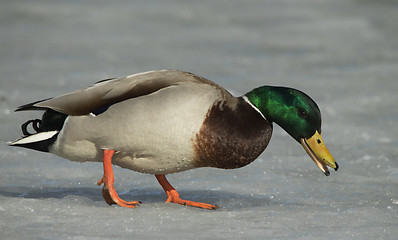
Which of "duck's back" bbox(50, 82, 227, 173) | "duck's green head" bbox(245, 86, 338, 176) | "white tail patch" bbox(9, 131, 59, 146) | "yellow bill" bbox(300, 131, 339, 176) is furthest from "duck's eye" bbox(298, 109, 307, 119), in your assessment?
"white tail patch" bbox(9, 131, 59, 146)

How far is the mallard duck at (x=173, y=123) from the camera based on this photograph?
378cm

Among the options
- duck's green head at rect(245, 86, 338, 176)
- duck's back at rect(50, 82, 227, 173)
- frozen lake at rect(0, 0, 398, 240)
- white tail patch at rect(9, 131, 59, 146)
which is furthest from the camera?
white tail patch at rect(9, 131, 59, 146)

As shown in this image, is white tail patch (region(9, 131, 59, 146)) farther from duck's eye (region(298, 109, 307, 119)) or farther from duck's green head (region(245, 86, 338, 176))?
duck's eye (region(298, 109, 307, 119))

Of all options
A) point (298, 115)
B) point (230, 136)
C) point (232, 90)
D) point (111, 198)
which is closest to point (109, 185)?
point (111, 198)

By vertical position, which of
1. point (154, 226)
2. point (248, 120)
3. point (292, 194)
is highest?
point (248, 120)

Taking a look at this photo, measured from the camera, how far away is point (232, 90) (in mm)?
7699

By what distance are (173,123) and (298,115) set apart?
70 cm

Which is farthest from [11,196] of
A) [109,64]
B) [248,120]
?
[109,64]

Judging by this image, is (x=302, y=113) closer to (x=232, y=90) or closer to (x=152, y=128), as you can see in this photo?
(x=152, y=128)

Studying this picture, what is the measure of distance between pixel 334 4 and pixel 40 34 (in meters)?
4.82

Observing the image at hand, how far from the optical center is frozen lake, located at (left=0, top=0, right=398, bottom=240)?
12.0 ft

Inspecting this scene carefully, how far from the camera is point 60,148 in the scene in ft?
13.4

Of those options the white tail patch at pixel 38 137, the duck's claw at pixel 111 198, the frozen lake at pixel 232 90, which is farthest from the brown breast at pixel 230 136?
the white tail patch at pixel 38 137

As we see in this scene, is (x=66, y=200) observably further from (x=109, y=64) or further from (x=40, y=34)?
(x=40, y=34)
